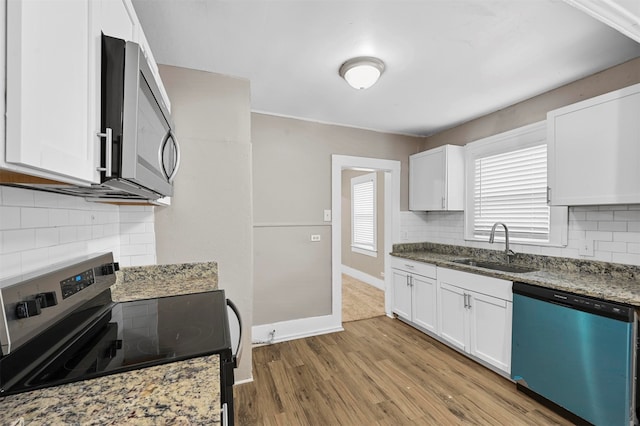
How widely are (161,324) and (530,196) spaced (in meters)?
3.09

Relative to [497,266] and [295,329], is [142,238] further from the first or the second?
[497,266]

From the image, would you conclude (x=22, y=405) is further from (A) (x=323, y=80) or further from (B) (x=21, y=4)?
(A) (x=323, y=80)

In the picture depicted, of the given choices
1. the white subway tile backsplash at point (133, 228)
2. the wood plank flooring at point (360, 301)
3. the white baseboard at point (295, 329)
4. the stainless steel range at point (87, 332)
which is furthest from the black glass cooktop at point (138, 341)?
the wood plank flooring at point (360, 301)

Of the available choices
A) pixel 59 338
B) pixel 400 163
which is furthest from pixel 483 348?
pixel 59 338

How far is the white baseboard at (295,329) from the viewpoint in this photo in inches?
116

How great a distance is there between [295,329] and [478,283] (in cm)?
190

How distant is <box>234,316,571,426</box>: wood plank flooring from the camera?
1872mm

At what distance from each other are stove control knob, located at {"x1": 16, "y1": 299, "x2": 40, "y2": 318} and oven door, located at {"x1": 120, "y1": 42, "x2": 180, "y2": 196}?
0.46 meters

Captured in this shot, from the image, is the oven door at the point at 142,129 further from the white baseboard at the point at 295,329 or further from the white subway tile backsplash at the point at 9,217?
the white baseboard at the point at 295,329

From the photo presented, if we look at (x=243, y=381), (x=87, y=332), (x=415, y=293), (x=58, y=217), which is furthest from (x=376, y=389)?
(x=58, y=217)

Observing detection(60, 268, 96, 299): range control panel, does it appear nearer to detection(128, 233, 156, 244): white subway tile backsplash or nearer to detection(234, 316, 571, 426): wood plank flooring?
detection(128, 233, 156, 244): white subway tile backsplash

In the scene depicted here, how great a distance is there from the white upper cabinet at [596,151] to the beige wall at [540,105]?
1.12ft

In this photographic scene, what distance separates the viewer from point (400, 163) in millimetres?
3787

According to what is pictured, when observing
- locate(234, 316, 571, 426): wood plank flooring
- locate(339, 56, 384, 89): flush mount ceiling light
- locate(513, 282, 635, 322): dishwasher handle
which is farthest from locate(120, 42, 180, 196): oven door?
locate(513, 282, 635, 322): dishwasher handle
